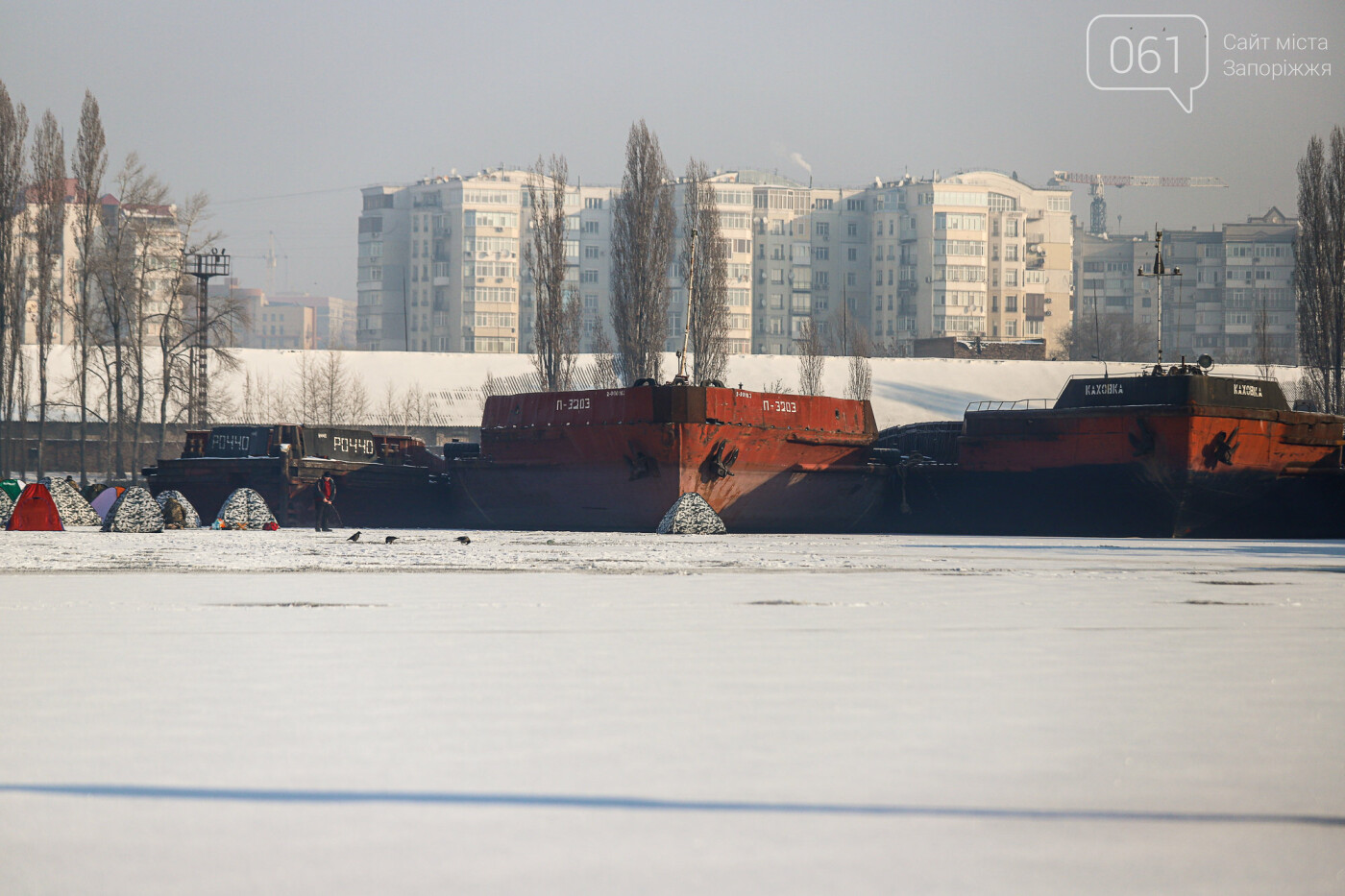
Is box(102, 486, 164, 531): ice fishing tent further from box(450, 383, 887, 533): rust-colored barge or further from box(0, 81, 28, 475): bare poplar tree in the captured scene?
box(0, 81, 28, 475): bare poplar tree

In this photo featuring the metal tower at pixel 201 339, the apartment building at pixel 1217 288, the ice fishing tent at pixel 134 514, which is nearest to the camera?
the ice fishing tent at pixel 134 514

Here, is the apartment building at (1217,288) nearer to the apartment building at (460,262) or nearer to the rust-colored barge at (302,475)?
the apartment building at (460,262)

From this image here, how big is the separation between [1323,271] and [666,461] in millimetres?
33405

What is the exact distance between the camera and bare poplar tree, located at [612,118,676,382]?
54.7m

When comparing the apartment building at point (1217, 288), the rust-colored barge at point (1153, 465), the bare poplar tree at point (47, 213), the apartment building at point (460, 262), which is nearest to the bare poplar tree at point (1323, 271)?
the rust-colored barge at point (1153, 465)

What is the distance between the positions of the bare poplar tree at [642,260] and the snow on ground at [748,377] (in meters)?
14.3

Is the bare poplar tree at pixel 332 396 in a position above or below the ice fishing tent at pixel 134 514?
above

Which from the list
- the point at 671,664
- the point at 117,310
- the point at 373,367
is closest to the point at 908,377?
the point at 373,367

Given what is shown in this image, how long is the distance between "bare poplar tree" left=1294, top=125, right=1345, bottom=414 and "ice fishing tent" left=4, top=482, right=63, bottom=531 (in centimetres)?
4462

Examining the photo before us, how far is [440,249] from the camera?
144 meters

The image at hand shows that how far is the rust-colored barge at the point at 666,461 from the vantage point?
101 ft

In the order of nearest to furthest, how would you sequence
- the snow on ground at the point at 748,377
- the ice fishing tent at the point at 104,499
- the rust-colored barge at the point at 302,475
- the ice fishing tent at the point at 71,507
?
the ice fishing tent at the point at 71,507 → the ice fishing tent at the point at 104,499 → the rust-colored barge at the point at 302,475 → the snow on ground at the point at 748,377

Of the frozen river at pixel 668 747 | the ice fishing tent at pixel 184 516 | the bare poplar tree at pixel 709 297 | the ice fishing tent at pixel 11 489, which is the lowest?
the ice fishing tent at pixel 184 516

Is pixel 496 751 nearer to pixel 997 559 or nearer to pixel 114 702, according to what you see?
pixel 114 702
